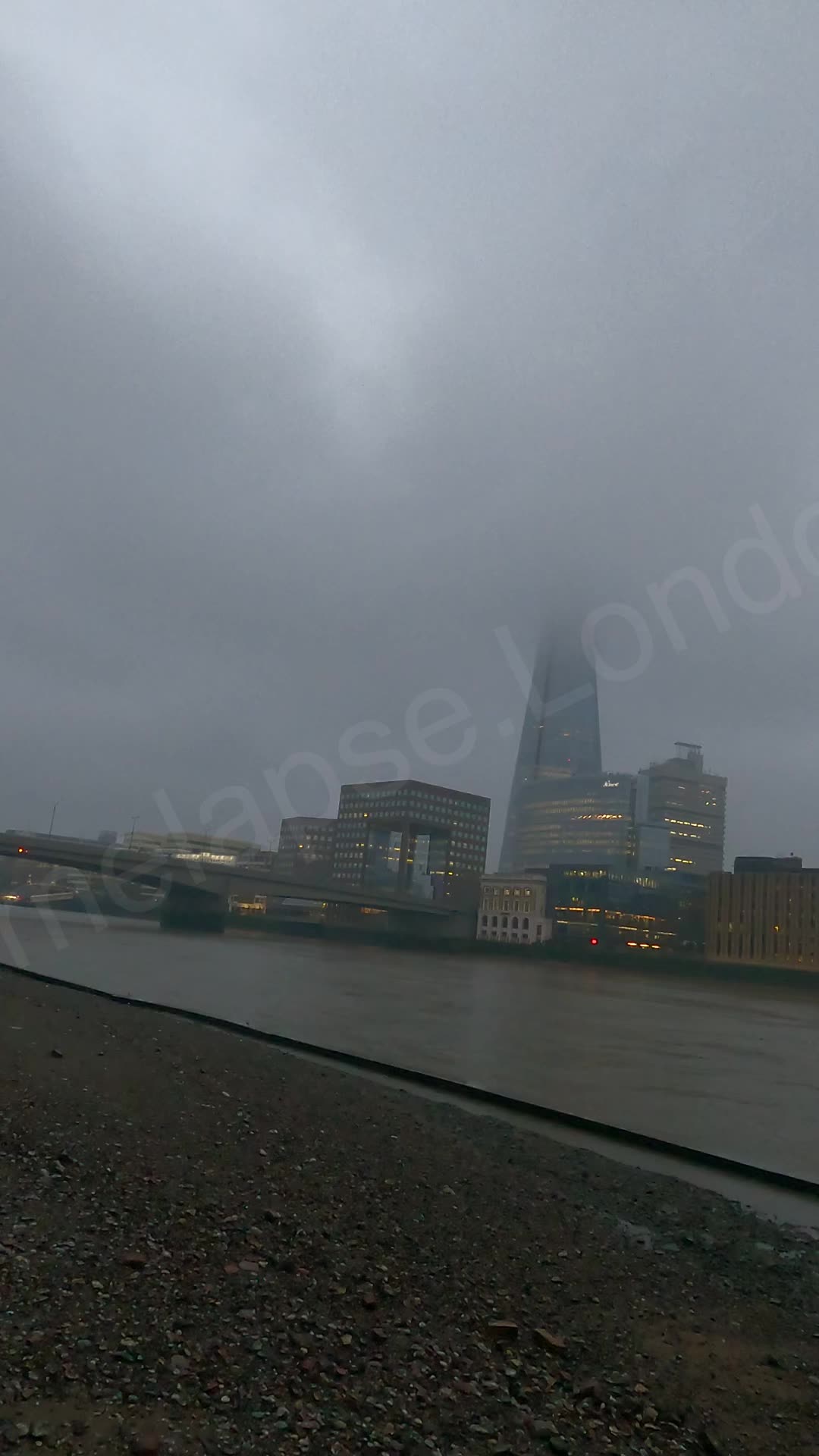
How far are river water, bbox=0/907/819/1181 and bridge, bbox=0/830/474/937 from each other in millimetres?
10043

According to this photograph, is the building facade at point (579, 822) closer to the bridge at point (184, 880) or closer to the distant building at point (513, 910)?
the distant building at point (513, 910)

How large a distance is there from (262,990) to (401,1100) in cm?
1291

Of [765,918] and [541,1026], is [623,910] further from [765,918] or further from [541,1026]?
[541,1026]

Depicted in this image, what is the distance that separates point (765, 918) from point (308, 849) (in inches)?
1787

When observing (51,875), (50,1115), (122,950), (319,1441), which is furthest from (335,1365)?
(51,875)

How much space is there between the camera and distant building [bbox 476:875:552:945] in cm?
6756

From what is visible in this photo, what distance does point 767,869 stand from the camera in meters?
65.4

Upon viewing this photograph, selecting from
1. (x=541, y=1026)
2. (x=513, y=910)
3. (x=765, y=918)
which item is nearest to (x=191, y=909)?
(x=513, y=910)

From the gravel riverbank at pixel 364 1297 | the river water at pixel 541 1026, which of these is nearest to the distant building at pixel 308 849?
the river water at pixel 541 1026

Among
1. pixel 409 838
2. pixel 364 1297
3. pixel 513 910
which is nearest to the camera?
pixel 364 1297

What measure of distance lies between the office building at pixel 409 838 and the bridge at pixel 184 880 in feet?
67.5

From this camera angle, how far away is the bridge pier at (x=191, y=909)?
53500 millimetres

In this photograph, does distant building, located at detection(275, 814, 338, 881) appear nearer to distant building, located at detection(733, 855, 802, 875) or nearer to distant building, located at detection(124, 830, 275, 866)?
distant building, located at detection(124, 830, 275, 866)

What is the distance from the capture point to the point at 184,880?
5238cm
